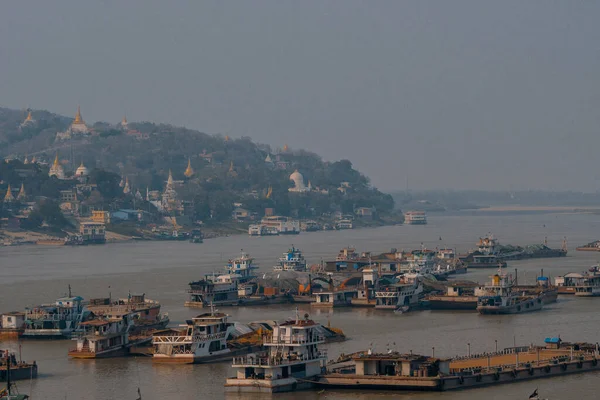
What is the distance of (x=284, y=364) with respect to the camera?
91.4 feet

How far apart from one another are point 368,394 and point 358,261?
3281 centimetres

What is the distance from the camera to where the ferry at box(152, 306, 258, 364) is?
1255 inches

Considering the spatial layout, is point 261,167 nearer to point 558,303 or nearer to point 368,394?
point 558,303

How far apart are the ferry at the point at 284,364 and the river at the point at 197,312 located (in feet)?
1.40

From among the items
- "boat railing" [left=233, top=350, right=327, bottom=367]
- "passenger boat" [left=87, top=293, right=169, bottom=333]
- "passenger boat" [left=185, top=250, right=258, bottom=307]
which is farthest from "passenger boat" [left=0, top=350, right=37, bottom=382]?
"passenger boat" [left=185, top=250, right=258, bottom=307]

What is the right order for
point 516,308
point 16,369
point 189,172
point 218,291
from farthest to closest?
point 189,172
point 218,291
point 516,308
point 16,369

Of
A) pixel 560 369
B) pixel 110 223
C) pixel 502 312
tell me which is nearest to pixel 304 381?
pixel 560 369

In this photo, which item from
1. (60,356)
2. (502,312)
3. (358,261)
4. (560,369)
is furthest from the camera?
(358,261)

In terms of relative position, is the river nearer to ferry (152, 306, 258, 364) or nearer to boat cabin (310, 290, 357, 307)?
ferry (152, 306, 258, 364)

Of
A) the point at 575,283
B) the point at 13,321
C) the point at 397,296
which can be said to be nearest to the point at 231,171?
the point at 575,283

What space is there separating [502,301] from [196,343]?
14.2 m

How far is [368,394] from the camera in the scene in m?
27.4

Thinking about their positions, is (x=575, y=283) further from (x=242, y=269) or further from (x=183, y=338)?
(x=183, y=338)

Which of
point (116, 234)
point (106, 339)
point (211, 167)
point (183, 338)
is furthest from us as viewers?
point (211, 167)
